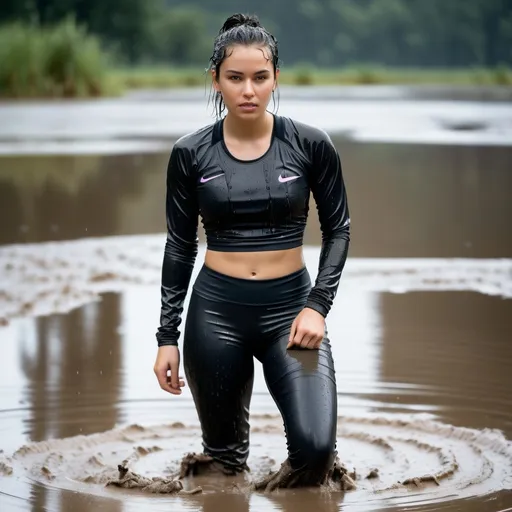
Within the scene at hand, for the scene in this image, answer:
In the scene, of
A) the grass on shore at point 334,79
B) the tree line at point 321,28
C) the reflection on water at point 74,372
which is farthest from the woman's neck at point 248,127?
the tree line at point 321,28

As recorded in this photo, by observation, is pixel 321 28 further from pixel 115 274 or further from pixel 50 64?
pixel 115 274

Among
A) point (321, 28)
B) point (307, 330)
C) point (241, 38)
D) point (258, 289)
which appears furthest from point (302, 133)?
point (321, 28)

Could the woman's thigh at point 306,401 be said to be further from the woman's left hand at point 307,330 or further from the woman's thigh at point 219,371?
the woman's thigh at point 219,371

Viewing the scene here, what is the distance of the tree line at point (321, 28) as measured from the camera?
2421 inches

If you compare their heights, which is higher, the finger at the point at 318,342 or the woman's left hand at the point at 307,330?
the woman's left hand at the point at 307,330

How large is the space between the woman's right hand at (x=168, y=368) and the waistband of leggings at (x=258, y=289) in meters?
0.25

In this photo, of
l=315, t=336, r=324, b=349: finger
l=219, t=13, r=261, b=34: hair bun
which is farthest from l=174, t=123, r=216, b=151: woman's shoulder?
l=315, t=336, r=324, b=349: finger

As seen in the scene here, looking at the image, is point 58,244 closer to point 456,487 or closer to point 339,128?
point 456,487

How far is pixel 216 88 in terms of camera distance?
508cm

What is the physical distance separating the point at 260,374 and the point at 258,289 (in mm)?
2368

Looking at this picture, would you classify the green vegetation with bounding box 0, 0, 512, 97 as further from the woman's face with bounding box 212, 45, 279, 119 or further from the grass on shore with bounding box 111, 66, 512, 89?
the woman's face with bounding box 212, 45, 279, 119

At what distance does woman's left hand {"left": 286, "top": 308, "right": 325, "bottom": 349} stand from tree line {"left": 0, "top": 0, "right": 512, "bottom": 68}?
165 ft

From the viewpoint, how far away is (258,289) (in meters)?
5.09

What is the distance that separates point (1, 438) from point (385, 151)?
15.3 m
